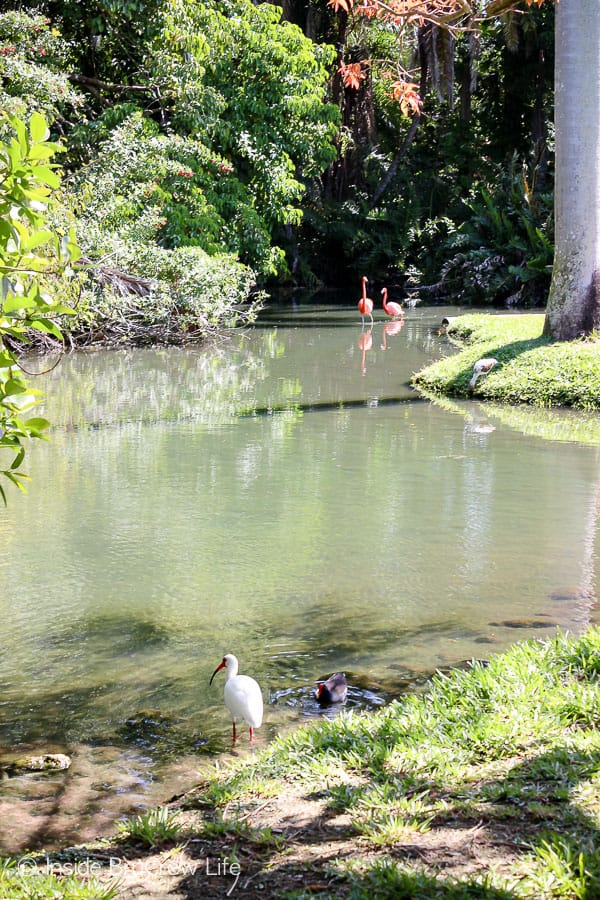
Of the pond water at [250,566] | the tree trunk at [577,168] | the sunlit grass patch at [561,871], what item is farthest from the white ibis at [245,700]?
the tree trunk at [577,168]

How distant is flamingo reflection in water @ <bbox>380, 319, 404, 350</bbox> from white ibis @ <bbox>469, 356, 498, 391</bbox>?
5.88 metres

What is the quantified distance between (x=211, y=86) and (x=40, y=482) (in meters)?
15.9

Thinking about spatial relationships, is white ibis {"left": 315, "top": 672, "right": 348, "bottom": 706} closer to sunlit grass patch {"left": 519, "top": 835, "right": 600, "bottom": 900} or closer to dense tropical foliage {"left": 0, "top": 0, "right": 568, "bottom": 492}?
sunlit grass patch {"left": 519, "top": 835, "right": 600, "bottom": 900}

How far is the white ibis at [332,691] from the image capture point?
175 inches

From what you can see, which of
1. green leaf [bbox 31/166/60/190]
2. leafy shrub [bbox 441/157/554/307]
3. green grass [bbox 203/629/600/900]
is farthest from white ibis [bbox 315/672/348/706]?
leafy shrub [bbox 441/157/554/307]

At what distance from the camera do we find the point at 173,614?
5738 millimetres

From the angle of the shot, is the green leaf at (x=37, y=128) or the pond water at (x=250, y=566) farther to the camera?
the pond water at (x=250, y=566)

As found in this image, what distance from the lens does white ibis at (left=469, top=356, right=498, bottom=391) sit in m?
12.5

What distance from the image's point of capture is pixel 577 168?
11992 millimetres

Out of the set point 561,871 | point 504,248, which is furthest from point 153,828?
point 504,248

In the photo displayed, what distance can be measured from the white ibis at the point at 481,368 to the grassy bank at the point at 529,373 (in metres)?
0.08

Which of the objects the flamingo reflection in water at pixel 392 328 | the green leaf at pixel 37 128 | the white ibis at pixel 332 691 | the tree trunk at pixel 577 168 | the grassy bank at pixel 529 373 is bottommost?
the white ibis at pixel 332 691

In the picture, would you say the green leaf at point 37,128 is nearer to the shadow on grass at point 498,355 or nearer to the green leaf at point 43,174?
the green leaf at point 43,174

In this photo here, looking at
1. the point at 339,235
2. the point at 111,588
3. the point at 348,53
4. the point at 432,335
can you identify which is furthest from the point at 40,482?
the point at 348,53
